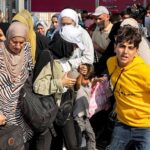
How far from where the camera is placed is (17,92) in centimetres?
416

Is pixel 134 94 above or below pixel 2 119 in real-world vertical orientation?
above

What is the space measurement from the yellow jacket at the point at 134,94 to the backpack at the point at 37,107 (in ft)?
2.17

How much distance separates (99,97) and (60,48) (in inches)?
32.9

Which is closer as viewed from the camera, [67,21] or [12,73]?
[12,73]

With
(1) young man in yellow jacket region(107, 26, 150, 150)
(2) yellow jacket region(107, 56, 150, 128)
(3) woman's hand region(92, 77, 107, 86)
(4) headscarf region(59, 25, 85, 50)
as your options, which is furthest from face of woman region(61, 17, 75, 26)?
(2) yellow jacket region(107, 56, 150, 128)

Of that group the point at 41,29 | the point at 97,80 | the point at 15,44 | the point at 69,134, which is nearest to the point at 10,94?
the point at 15,44

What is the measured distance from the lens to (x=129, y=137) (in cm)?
408

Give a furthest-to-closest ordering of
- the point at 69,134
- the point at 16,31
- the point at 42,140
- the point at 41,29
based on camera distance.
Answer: the point at 41,29, the point at 69,134, the point at 42,140, the point at 16,31

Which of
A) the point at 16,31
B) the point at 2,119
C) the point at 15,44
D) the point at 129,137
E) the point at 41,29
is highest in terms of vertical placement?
the point at 16,31

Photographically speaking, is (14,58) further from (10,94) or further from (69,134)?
(69,134)

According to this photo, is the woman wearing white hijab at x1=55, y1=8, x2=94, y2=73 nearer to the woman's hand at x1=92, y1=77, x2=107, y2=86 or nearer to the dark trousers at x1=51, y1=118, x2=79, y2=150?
the woman's hand at x1=92, y1=77, x2=107, y2=86

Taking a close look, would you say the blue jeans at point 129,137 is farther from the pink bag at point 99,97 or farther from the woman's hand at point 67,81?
the pink bag at point 99,97

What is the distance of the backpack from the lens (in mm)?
4141

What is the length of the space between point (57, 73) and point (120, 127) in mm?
792
